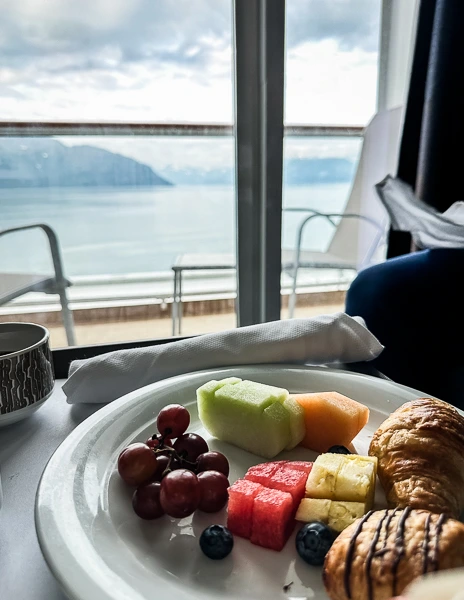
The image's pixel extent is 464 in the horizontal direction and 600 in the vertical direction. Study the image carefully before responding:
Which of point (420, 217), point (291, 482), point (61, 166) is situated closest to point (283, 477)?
point (291, 482)

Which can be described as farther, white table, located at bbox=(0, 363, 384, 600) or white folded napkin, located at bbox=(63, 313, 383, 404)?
white folded napkin, located at bbox=(63, 313, 383, 404)

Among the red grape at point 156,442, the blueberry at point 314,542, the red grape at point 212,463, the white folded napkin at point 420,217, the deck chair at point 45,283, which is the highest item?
the white folded napkin at point 420,217

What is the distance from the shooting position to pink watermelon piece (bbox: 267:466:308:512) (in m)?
0.61

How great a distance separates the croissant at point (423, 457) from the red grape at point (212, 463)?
0.68 ft

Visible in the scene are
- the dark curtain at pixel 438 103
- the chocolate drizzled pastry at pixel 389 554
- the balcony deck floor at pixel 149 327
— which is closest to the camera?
the chocolate drizzled pastry at pixel 389 554

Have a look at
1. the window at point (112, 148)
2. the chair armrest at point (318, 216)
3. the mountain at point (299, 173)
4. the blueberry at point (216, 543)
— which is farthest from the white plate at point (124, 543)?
the chair armrest at point (318, 216)

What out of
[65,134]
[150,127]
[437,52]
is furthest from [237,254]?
[437,52]

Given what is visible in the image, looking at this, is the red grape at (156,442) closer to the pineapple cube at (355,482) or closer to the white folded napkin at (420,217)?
the pineapple cube at (355,482)

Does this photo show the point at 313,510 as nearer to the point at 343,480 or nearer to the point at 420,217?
the point at 343,480

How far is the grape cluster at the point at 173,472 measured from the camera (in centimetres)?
59

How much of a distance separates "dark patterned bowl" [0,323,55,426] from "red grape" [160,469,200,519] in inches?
11.8

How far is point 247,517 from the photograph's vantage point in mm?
586

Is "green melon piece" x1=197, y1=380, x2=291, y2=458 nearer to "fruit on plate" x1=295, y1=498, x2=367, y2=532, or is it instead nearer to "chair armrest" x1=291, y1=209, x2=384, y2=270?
"fruit on plate" x1=295, y1=498, x2=367, y2=532

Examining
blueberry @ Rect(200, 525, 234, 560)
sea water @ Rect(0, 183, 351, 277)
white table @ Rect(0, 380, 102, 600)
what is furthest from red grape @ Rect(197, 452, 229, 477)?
sea water @ Rect(0, 183, 351, 277)
